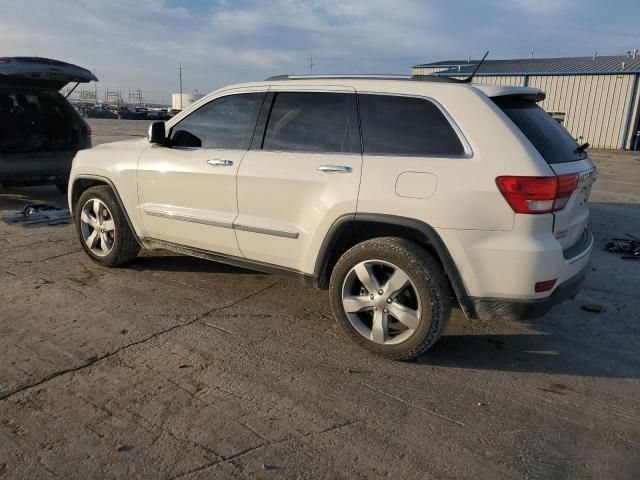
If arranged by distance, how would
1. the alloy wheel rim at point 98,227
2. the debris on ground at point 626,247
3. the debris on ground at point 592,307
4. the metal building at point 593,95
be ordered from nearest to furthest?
the debris on ground at point 592,307, the alloy wheel rim at point 98,227, the debris on ground at point 626,247, the metal building at point 593,95

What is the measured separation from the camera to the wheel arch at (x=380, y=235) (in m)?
3.21

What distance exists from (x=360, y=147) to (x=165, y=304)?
2101 millimetres

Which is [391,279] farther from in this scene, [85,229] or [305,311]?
[85,229]

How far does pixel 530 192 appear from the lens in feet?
9.79

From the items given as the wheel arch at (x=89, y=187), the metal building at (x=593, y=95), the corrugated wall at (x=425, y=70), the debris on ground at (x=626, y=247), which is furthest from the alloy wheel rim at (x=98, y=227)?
the corrugated wall at (x=425, y=70)

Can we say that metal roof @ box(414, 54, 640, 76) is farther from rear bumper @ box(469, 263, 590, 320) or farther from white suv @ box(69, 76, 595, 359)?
rear bumper @ box(469, 263, 590, 320)

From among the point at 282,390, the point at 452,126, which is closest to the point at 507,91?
the point at 452,126

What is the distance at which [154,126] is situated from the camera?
4461 millimetres

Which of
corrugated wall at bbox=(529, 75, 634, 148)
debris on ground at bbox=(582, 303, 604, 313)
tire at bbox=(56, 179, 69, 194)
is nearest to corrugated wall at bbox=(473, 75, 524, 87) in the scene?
corrugated wall at bbox=(529, 75, 634, 148)

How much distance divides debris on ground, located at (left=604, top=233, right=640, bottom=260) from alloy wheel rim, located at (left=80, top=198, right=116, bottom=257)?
566 centimetres

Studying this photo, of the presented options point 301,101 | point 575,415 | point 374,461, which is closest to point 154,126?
point 301,101

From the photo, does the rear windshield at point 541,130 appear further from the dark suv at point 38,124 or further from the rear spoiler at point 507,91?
the dark suv at point 38,124

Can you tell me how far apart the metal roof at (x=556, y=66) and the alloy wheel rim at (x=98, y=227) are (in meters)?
23.2

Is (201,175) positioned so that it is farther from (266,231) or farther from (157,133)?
(266,231)
